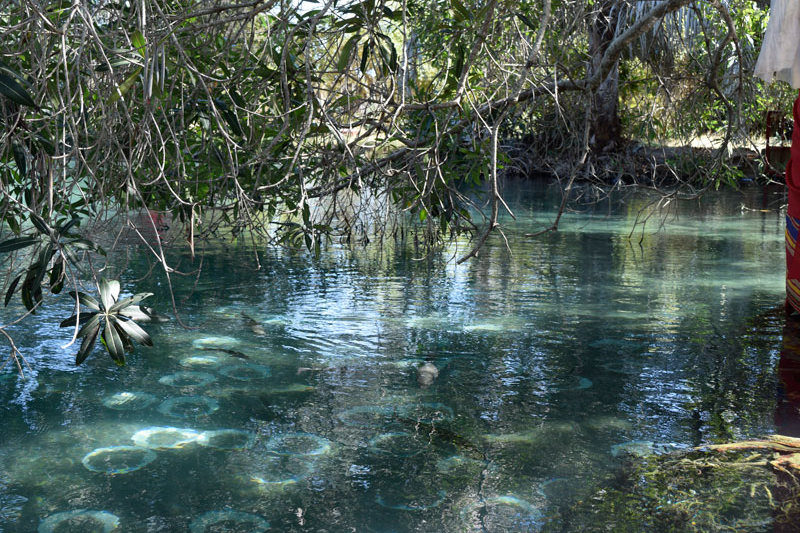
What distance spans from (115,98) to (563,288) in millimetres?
4572

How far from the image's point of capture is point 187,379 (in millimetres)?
4332

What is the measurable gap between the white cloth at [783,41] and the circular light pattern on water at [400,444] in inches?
113

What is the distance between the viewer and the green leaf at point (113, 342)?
2.86m

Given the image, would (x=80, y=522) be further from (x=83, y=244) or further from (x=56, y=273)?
(x=83, y=244)

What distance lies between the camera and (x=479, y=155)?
556 cm

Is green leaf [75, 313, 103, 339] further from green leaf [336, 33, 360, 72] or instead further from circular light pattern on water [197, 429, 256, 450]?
green leaf [336, 33, 360, 72]

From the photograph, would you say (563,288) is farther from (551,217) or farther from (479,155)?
(551,217)

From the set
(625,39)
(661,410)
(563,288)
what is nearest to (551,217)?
(563,288)

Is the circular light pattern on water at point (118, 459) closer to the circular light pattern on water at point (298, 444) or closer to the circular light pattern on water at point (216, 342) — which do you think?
the circular light pattern on water at point (298, 444)

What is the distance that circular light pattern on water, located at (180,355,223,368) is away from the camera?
4.58 metres

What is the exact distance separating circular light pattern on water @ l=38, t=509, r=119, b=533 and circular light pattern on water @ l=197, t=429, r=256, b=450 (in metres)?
0.65

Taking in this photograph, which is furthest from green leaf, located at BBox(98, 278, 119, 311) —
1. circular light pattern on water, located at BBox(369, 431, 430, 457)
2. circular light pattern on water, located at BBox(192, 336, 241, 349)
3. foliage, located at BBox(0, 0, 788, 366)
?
circular light pattern on water, located at BBox(192, 336, 241, 349)

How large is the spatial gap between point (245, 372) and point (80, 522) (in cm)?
169

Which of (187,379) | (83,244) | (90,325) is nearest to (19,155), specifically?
(83,244)
